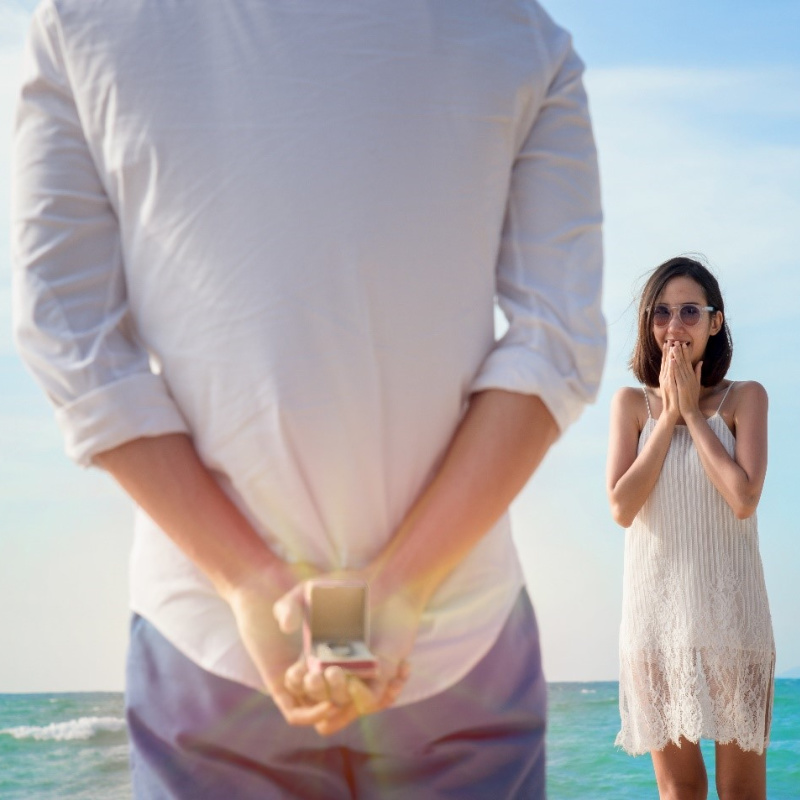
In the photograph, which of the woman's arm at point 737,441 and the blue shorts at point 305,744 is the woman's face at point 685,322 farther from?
the blue shorts at point 305,744

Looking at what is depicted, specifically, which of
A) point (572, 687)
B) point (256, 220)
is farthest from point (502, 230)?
point (572, 687)

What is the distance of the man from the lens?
851mm

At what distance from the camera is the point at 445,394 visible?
89 centimetres

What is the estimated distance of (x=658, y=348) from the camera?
321 centimetres

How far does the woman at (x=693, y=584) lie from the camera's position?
2967mm

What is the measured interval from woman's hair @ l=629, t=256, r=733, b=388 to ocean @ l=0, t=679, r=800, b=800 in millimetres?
7325

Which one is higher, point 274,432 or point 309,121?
point 309,121

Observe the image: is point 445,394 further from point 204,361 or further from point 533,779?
point 533,779

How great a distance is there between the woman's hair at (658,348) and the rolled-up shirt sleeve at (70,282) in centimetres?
247

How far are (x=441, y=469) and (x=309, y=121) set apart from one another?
296 mm

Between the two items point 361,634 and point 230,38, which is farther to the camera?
point 230,38

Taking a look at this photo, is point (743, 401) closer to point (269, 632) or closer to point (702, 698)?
point (702, 698)

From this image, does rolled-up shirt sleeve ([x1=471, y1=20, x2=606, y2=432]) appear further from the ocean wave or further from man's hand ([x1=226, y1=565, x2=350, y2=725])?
the ocean wave

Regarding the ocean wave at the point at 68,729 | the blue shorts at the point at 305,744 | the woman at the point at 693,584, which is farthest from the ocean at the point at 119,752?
the blue shorts at the point at 305,744
